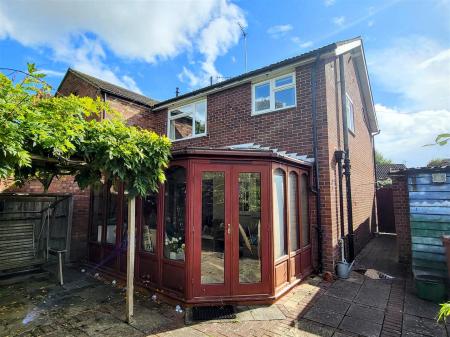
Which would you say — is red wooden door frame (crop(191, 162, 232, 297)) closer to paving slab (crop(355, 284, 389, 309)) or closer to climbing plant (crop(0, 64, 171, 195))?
climbing plant (crop(0, 64, 171, 195))

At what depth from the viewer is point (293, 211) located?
245 inches

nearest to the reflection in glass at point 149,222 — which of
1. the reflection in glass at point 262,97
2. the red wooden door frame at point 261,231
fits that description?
the red wooden door frame at point 261,231

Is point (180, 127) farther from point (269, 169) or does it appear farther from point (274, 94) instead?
point (269, 169)

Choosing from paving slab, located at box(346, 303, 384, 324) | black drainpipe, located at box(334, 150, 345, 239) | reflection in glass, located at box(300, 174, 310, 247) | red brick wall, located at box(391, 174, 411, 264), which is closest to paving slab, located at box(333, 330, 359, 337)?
paving slab, located at box(346, 303, 384, 324)

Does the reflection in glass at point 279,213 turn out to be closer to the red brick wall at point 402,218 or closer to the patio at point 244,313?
the patio at point 244,313

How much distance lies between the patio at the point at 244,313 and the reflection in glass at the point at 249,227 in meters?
0.64

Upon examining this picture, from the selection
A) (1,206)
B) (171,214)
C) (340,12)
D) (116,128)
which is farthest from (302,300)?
(1,206)

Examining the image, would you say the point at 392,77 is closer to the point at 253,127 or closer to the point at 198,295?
the point at 253,127

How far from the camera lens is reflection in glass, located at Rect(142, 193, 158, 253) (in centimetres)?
573

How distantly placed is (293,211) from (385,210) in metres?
11.2

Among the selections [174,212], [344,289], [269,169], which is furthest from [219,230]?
[344,289]

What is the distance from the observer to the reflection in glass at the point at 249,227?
5.05m

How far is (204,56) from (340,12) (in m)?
5.86

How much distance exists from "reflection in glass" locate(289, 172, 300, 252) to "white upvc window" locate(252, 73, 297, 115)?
8.29 ft
